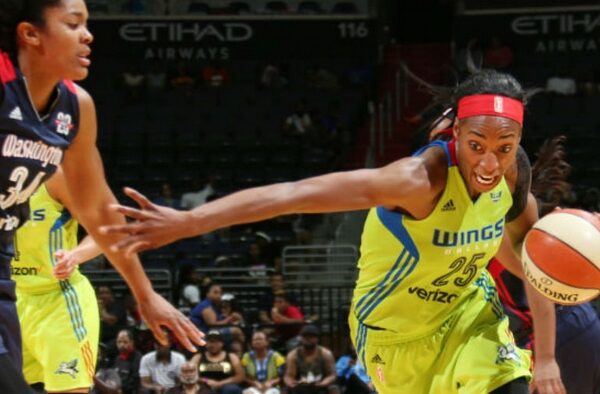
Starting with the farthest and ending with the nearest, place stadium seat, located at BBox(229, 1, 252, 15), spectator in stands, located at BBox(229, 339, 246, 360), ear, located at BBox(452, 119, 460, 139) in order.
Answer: stadium seat, located at BBox(229, 1, 252, 15) → spectator in stands, located at BBox(229, 339, 246, 360) → ear, located at BBox(452, 119, 460, 139)

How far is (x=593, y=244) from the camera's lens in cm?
501

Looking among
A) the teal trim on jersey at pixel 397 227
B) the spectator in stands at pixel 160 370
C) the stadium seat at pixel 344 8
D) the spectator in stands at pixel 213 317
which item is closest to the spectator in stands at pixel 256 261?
the spectator in stands at pixel 213 317

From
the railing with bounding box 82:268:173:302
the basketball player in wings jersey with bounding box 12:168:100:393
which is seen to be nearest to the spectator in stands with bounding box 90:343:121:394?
the railing with bounding box 82:268:173:302

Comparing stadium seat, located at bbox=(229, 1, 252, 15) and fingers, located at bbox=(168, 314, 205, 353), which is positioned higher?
stadium seat, located at bbox=(229, 1, 252, 15)

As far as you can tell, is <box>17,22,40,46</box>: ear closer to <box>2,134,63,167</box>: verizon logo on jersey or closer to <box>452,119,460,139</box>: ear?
<box>2,134,63,167</box>: verizon logo on jersey

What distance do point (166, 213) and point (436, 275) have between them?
1746 millimetres

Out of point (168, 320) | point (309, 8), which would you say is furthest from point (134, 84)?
point (168, 320)

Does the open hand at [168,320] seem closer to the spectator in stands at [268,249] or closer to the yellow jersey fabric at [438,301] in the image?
the yellow jersey fabric at [438,301]

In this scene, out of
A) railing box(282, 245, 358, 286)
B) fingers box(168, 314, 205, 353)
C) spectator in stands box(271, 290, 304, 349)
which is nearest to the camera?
fingers box(168, 314, 205, 353)

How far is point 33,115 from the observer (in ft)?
12.3

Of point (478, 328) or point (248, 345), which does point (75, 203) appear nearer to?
point (478, 328)

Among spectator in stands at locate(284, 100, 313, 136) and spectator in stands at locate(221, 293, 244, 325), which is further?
spectator in stands at locate(284, 100, 313, 136)

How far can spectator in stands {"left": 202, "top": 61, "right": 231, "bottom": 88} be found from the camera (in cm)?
2081

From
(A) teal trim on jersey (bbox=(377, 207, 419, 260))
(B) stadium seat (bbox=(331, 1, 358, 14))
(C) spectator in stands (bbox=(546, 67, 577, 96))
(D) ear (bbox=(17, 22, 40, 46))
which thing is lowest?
(C) spectator in stands (bbox=(546, 67, 577, 96))
